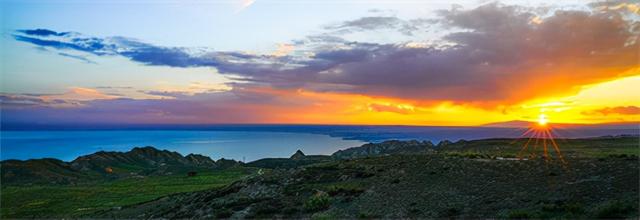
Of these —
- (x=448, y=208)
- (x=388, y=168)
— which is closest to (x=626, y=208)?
(x=448, y=208)

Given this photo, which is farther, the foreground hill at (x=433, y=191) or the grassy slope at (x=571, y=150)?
the grassy slope at (x=571, y=150)

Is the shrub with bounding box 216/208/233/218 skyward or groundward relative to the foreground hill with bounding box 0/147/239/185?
skyward

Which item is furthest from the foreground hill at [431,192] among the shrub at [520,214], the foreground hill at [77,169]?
the foreground hill at [77,169]

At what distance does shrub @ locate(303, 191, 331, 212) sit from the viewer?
104 ft

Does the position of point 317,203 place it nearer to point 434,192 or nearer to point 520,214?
point 434,192

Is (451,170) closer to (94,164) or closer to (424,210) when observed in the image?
(424,210)

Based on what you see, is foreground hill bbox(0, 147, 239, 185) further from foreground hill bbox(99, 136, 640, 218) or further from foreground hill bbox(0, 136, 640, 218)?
foreground hill bbox(99, 136, 640, 218)

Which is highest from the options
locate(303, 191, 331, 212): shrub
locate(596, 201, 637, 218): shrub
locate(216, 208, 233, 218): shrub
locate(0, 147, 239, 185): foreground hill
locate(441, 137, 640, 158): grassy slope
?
locate(441, 137, 640, 158): grassy slope

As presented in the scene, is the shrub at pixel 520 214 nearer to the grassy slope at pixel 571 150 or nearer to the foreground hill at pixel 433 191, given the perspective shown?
the foreground hill at pixel 433 191

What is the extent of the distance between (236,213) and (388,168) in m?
15.7

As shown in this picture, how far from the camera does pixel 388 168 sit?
42344 millimetres

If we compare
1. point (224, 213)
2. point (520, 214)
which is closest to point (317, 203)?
point (224, 213)

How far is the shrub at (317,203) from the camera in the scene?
3180cm

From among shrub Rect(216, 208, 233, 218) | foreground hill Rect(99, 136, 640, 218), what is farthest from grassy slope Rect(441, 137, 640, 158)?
shrub Rect(216, 208, 233, 218)
